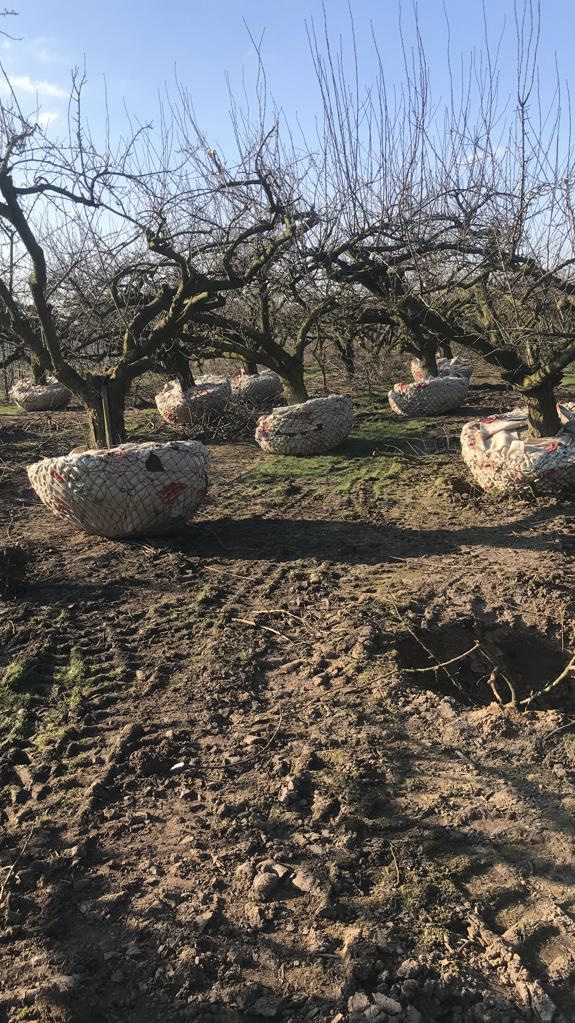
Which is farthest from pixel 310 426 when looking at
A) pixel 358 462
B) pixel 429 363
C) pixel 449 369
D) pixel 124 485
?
pixel 449 369

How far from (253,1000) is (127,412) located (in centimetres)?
1261

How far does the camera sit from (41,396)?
1492 centimetres

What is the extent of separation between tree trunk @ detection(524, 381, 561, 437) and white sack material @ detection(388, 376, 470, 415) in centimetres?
418

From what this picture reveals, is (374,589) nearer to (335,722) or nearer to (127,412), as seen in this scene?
(335,722)

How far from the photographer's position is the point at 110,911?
6.47 ft

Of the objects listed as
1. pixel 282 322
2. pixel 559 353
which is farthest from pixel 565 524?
pixel 282 322

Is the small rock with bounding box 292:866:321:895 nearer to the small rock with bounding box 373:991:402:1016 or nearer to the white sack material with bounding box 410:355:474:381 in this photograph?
the small rock with bounding box 373:991:402:1016

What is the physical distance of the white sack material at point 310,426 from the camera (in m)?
8.16

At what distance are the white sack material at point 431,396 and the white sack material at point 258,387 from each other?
282 centimetres

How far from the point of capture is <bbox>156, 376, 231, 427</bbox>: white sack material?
10.9m

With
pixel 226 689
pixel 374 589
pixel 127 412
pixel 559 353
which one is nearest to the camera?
pixel 226 689

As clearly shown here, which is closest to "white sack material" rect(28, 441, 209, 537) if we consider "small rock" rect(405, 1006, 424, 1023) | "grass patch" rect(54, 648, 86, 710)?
"grass patch" rect(54, 648, 86, 710)

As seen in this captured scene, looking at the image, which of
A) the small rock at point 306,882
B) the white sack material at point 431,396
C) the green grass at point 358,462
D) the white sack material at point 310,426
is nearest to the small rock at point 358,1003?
the small rock at point 306,882

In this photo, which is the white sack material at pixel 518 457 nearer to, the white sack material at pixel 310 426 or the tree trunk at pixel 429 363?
the white sack material at pixel 310 426
